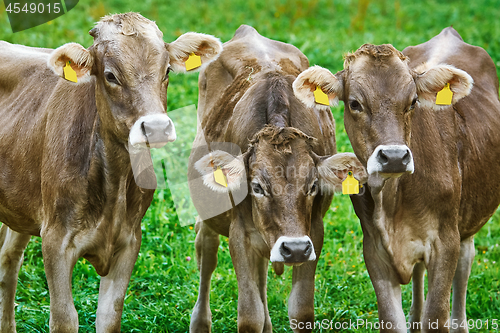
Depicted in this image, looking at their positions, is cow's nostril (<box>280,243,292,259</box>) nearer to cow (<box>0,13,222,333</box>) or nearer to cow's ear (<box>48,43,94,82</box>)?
cow (<box>0,13,222,333</box>)

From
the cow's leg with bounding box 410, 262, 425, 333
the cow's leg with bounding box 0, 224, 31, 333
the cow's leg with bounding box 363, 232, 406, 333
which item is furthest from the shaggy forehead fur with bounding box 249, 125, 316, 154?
the cow's leg with bounding box 0, 224, 31, 333

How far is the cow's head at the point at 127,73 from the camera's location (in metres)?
4.31

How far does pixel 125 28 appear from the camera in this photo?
4641mm

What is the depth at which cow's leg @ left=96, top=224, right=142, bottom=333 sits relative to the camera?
503 cm

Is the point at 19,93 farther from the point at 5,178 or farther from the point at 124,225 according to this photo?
the point at 124,225

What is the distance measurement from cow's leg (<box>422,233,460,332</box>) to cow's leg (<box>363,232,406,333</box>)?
213 mm

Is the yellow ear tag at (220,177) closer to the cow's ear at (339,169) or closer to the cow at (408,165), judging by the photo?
the cow's ear at (339,169)

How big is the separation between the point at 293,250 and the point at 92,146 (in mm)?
1647

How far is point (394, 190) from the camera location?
5.16m

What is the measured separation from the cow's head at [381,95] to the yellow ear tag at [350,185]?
149 mm

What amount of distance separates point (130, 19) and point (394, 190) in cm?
237

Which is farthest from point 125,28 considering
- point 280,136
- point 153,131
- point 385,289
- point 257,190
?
point 385,289

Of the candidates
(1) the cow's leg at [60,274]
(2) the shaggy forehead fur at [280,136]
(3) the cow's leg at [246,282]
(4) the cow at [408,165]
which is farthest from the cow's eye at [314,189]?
(1) the cow's leg at [60,274]

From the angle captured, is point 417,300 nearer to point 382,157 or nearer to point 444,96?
point 444,96
